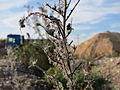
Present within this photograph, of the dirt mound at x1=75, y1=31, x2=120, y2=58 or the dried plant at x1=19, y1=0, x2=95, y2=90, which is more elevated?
the dried plant at x1=19, y1=0, x2=95, y2=90

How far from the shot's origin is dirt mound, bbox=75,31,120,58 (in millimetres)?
17844

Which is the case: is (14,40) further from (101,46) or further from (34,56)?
(34,56)

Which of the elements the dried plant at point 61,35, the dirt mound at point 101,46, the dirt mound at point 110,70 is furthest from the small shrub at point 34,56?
the dried plant at point 61,35

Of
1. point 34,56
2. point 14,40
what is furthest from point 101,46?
point 14,40

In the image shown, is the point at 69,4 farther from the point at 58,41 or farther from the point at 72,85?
the point at 72,85

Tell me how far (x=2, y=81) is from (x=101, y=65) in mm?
3956

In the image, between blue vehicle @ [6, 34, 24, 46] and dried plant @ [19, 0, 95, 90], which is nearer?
dried plant @ [19, 0, 95, 90]

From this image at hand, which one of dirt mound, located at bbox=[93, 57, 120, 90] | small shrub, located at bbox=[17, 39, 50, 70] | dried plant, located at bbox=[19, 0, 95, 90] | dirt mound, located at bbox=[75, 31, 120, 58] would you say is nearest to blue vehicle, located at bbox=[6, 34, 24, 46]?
dirt mound, located at bbox=[75, 31, 120, 58]

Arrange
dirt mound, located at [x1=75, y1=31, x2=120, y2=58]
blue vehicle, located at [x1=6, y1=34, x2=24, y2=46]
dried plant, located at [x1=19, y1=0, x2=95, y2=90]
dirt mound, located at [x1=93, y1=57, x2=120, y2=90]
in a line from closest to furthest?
dried plant, located at [x1=19, y1=0, x2=95, y2=90] → dirt mound, located at [x1=93, y1=57, x2=120, y2=90] → dirt mound, located at [x1=75, y1=31, x2=120, y2=58] → blue vehicle, located at [x1=6, y1=34, x2=24, y2=46]

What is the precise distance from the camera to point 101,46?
18234 mm

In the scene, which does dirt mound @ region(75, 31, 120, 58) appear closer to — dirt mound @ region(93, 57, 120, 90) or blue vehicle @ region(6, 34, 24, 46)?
dirt mound @ region(93, 57, 120, 90)

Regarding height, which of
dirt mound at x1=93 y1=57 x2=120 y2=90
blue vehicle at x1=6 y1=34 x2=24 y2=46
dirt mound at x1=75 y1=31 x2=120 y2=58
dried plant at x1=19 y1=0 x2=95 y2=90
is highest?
dried plant at x1=19 y1=0 x2=95 y2=90

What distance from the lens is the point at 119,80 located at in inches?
456

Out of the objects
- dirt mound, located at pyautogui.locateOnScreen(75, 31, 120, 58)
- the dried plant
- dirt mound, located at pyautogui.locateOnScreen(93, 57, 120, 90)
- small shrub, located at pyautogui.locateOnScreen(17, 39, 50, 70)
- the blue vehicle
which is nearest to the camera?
the dried plant
